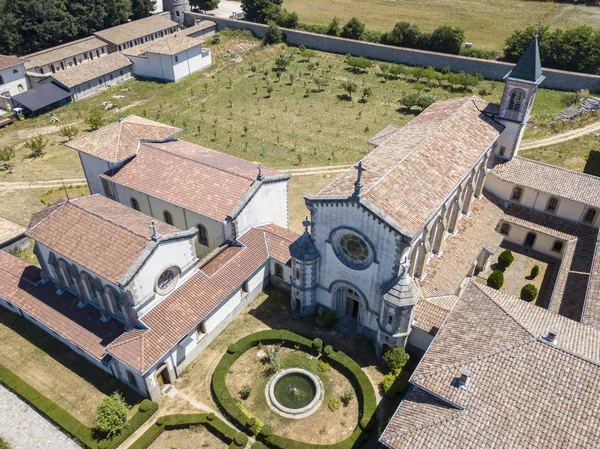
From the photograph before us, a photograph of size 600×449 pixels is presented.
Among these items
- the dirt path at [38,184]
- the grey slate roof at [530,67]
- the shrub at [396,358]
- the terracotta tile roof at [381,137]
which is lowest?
the dirt path at [38,184]

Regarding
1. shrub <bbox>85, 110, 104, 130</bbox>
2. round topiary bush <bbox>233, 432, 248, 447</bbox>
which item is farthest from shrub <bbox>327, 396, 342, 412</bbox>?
shrub <bbox>85, 110, 104, 130</bbox>

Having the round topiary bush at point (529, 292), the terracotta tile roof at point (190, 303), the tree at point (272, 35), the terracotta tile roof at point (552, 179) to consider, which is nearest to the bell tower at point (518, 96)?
the terracotta tile roof at point (552, 179)

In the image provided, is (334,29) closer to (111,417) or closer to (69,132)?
(69,132)

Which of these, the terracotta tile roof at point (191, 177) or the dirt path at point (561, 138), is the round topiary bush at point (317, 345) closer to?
the terracotta tile roof at point (191, 177)

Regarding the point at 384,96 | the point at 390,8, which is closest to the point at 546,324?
the point at 384,96

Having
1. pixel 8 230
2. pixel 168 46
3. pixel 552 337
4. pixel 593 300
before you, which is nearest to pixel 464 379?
pixel 552 337

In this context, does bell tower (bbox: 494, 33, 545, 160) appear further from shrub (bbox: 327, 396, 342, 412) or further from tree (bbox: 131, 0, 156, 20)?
tree (bbox: 131, 0, 156, 20)

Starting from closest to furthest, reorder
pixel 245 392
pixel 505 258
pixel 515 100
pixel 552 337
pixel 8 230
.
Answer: pixel 552 337 < pixel 245 392 < pixel 505 258 < pixel 515 100 < pixel 8 230
